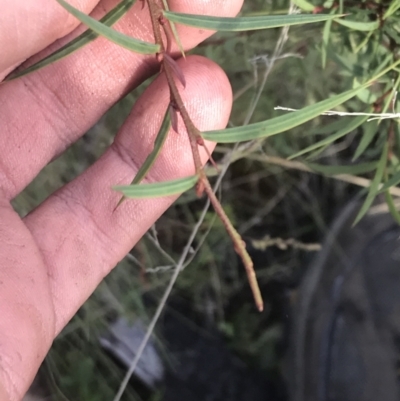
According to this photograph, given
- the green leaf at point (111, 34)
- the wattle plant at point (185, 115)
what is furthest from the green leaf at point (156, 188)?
the green leaf at point (111, 34)

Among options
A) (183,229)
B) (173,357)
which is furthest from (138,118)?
(173,357)

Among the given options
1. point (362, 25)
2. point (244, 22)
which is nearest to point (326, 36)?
point (362, 25)

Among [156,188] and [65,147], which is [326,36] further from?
[65,147]

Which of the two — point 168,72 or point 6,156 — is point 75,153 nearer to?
point 6,156

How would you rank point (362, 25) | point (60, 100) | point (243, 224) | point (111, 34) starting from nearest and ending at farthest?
point (111, 34), point (362, 25), point (60, 100), point (243, 224)

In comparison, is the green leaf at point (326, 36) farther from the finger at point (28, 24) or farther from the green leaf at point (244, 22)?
the finger at point (28, 24)
